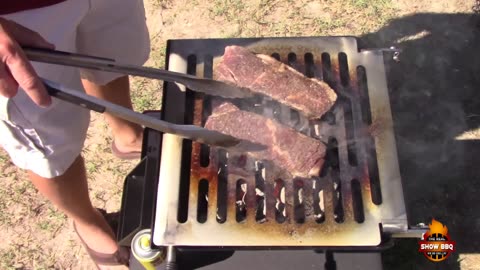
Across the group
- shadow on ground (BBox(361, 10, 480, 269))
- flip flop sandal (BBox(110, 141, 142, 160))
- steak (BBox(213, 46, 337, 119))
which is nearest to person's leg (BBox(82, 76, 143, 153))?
flip flop sandal (BBox(110, 141, 142, 160))

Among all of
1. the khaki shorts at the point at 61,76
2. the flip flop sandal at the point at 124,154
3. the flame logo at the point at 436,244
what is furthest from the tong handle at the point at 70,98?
the flame logo at the point at 436,244

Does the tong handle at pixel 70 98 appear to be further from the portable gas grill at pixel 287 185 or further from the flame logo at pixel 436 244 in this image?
the flame logo at pixel 436 244

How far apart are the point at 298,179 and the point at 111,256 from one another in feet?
4.86

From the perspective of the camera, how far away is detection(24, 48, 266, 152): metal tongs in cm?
161

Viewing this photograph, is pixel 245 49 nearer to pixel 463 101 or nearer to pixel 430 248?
pixel 430 248

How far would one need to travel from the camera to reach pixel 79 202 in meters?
2.48

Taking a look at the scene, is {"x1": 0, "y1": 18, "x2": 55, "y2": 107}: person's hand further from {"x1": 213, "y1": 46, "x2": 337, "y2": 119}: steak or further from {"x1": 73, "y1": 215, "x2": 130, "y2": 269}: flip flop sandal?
{"x1": 73, "y1": 215, "x2": 130, "y2": 269}: flip flop sandal

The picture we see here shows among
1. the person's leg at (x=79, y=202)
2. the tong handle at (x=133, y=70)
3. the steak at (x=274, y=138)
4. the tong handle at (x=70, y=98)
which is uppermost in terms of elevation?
the tong handle at (x=133, y=70)

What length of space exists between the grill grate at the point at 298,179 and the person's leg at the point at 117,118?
2.49ft

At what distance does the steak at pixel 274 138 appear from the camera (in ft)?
6.10

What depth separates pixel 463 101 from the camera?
11.4ft

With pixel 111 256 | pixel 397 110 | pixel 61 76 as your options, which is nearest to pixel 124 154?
pixel 111 256

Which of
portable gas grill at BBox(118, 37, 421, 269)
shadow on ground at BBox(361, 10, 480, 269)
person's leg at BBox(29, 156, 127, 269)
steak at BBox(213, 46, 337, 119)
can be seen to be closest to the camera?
portable gas grill at BBox(118, 37, 421, 269)

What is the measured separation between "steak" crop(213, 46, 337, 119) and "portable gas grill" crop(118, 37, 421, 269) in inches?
2.3
